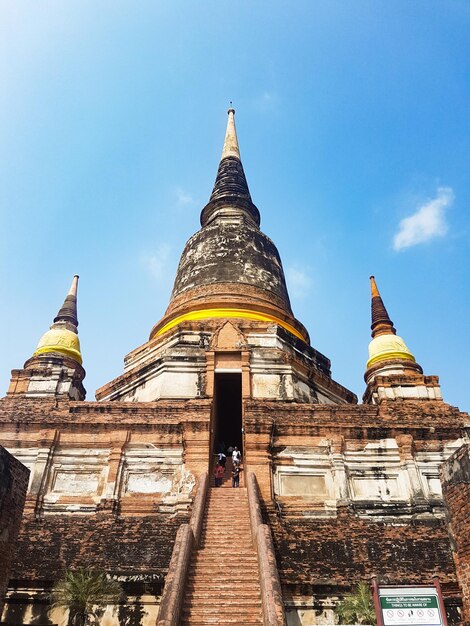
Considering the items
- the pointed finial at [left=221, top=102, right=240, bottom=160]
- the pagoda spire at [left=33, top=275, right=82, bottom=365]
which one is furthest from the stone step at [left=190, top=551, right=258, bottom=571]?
the pointed finial at [left=221, top=102, right=240, bottom=160]

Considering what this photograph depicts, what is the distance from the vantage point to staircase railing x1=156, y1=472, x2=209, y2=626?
6656mm

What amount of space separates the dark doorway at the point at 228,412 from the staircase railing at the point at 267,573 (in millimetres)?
6373

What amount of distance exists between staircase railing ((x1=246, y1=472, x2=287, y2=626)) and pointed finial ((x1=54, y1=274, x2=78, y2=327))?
11.9m

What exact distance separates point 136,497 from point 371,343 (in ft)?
32.9

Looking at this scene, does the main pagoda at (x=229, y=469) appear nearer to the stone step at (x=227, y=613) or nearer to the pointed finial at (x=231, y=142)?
the stone step at (x=227, y=613)

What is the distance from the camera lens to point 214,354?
15789 millimetres

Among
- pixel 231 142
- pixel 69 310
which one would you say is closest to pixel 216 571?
pixel 69 310

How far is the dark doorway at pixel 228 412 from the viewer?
16562 mm

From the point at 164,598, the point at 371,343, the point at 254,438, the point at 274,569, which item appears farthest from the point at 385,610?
the point at 371,343

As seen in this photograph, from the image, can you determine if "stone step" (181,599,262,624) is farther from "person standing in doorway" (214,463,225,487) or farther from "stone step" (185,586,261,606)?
"person standing in doorway" (214,463,225,487)

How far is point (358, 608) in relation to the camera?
834 centimetres

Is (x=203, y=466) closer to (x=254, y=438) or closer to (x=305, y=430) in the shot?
(x=254, y=438)

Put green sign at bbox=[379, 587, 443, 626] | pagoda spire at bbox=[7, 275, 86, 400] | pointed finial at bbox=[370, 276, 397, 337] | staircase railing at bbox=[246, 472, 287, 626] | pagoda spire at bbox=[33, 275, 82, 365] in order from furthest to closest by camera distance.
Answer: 1. pointed finial at bbox=[370, 276, 397, 337]
2. pagoda spire at bbox=[33, 275, 82, 365]
3. pagoda spire at bbox=[7, 275, 86, 400]
4. staircase railing at bbox=[246, 472, 287, 626]
5. green sign at bbox=[379, 587, 443, 626]

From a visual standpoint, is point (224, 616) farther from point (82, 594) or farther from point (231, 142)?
point (231, 142)
